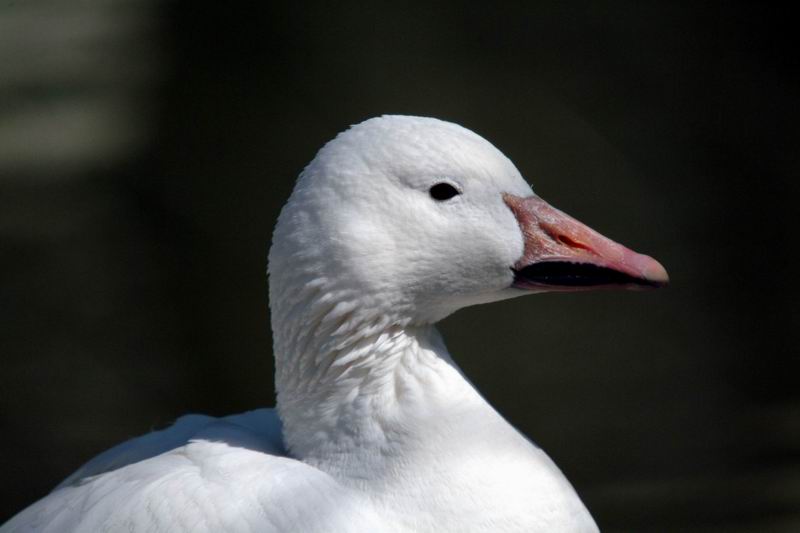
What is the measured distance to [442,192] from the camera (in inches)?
87.3

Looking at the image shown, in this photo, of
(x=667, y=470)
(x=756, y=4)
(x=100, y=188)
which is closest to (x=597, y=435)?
(x=667, y=470)

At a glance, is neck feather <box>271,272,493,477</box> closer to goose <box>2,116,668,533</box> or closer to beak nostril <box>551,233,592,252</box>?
goose <box>2,116,668,533</box>

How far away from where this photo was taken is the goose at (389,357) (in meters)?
2.15

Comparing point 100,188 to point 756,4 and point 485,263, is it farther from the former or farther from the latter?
point 756,4

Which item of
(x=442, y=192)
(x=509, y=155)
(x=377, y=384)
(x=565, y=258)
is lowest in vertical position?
(x=377, y=384)

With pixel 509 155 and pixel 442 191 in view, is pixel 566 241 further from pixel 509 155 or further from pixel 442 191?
pixel 509 155

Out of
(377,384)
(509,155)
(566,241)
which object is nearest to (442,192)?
(566,241)

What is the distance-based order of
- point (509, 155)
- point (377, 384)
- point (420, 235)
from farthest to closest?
1. point (509, 155)
2. point (377, 384)
3. point (420, 235)

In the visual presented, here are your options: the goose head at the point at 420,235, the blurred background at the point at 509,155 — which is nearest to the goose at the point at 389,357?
the goose head at the point at 420,235

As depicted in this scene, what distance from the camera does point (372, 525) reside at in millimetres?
2113

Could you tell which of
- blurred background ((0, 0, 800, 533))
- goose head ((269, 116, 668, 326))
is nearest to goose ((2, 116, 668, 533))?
goose head ((269, 116, 668, 326))

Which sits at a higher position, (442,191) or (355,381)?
(442,191)

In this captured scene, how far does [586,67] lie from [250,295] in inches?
57.5

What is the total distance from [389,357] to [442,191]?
0.40 metres
